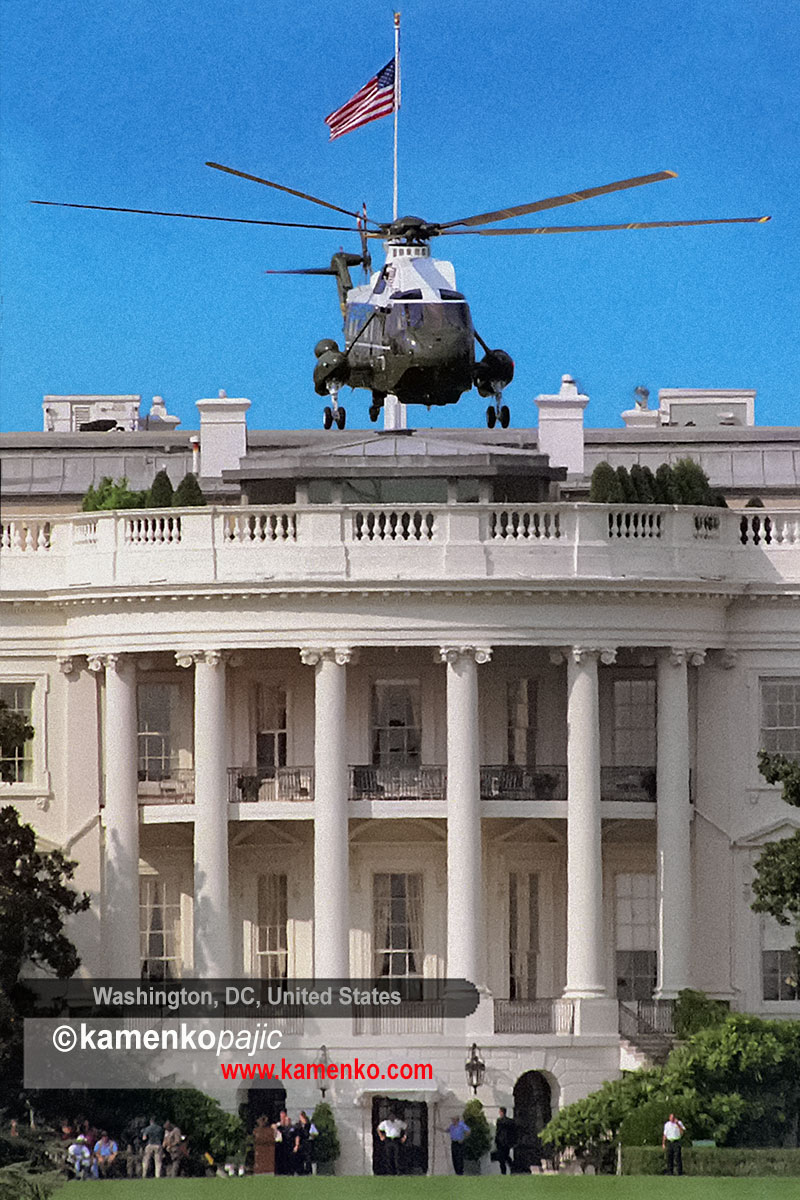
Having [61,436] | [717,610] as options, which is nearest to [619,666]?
[717,610]

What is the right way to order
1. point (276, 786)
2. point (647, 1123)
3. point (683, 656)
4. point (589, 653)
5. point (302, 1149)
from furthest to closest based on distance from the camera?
point (276, 786) → point (683, 656) → point (589, 653) → point (302, 1149) → point (647, 1123)

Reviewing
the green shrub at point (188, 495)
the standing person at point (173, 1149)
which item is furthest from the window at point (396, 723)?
the standing person at point (173, 1149)

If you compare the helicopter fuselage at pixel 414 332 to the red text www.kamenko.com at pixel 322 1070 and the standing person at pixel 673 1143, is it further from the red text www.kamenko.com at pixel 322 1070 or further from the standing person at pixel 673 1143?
the standing person at pixel 673 1143

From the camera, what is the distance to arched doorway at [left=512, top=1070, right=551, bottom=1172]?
263ft

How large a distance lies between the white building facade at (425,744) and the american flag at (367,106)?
6808 millimetres

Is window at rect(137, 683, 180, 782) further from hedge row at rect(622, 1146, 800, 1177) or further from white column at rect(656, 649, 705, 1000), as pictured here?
hedge row at rect(622, 1146, 800, 1177)

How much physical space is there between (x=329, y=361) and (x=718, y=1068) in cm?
1929

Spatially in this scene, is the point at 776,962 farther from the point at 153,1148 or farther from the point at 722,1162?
the point at 153,1148

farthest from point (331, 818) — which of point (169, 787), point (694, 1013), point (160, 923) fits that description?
point (694, 1013)

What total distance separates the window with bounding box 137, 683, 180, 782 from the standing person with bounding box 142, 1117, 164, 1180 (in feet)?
33.6

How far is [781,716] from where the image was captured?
8469 centimetres

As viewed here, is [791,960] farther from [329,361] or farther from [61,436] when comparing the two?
[61,436]

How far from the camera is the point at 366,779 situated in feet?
277

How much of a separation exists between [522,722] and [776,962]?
7043 mm
